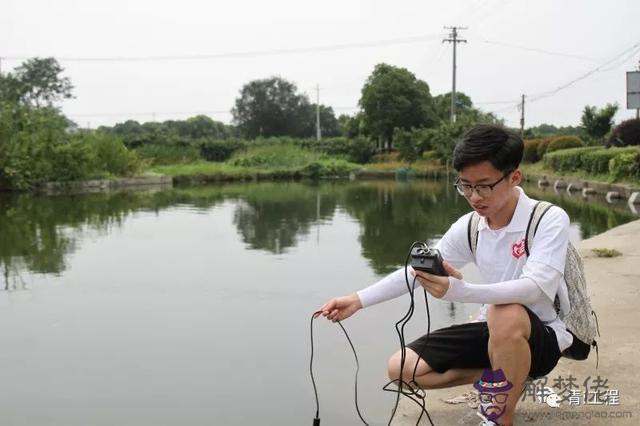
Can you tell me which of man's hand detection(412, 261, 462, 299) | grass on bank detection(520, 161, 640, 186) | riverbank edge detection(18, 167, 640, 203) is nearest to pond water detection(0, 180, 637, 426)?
man's hand detection(412, 261, 462, 299)

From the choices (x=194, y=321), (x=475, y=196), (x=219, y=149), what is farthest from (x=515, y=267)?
(x=219, y=149)

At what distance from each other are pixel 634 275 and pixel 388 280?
3717 millimetres

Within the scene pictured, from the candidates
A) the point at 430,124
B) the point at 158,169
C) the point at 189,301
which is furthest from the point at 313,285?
the point at 430,124

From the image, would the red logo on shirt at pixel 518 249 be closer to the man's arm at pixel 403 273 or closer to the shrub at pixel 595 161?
the man's arm at pixel 403 273

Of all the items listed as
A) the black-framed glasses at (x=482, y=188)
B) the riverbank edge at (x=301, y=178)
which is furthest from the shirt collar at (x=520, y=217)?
the riverbank edge at (x=301, y=178)

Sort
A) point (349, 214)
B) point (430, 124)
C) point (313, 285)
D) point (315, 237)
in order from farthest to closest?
point (430, 124) < point (349, 214) < point (315, 237) < point (313, 285)

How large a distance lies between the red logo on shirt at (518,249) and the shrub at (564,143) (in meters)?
27.1

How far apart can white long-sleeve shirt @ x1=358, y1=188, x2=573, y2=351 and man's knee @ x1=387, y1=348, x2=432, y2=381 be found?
278 millimetres

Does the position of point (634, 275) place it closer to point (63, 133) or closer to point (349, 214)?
point (349, 214)

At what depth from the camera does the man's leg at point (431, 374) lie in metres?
2.50

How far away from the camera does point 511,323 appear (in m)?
2.16

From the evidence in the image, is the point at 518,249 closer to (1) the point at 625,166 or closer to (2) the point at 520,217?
(2) the point at 520,217

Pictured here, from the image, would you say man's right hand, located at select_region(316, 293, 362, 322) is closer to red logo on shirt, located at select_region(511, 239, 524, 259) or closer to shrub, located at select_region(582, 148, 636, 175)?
red logo on shirt, located at select_region(511, 239, 524, 259)

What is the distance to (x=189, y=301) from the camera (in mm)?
5754
